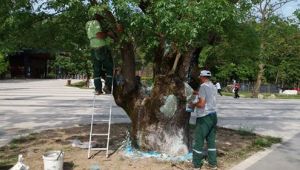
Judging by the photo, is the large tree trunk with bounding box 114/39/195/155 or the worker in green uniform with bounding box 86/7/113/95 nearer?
the worker in green uniform with bounding box 86/7/113/95

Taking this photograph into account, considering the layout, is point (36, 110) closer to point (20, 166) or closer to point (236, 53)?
point (236, 53)

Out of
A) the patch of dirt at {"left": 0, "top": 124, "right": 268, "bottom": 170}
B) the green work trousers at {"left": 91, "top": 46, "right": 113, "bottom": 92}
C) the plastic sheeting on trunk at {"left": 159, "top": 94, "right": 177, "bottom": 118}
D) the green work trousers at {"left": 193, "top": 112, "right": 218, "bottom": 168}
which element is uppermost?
the green work trousers at {"left": 91, "top": 46, "right": 113, "bottom": 92}

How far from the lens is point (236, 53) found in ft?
42.0

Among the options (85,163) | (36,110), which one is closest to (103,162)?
(85,163)

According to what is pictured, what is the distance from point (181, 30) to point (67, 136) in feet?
19.7

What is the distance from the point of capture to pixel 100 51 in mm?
9289

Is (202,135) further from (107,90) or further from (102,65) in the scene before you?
(102,65)

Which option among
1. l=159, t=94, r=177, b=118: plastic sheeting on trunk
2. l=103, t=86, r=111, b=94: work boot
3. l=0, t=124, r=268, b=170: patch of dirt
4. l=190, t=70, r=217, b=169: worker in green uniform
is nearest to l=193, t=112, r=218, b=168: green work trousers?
l=190, t=70, r=217, b=169: worker in green uniform

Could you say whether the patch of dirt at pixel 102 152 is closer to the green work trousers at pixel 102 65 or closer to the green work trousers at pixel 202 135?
the green work trousers at pixel 202 135

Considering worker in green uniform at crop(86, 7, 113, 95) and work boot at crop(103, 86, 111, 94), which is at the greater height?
worker in green uniform at crop(86, 7, 113, 95)

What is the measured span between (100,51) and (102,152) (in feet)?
7.31

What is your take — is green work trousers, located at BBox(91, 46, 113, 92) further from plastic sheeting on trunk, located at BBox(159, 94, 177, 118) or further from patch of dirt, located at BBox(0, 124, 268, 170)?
patch of dirt, located at BBox(0, 124, 268, 170)

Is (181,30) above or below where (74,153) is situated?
above

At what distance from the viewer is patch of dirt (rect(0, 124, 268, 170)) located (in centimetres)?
908
